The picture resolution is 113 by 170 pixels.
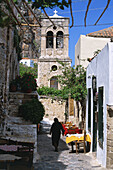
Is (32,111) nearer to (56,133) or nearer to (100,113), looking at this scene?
(56,133)

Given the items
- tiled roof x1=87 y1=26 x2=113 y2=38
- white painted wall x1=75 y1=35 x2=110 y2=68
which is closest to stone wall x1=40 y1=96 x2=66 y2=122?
white painted wall x1=75 y1=35 x2=110 y2=68

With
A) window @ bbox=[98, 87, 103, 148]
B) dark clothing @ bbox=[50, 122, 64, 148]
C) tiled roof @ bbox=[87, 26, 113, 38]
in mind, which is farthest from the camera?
tiled roof @ bbox=[87, 26, 113, 38]

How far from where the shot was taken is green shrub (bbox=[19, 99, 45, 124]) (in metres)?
11.1

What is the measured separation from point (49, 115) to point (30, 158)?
60.4 feet

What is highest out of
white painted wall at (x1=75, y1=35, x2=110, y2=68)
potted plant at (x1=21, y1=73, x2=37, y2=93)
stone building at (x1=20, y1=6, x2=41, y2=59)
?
stone building at (x1=20, y1=6, x2=41, y2=59)

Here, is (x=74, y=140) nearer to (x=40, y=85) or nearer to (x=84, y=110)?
(x=84, y=110)

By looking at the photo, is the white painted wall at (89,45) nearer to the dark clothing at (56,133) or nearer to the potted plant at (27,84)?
the potted plant at (27,84)

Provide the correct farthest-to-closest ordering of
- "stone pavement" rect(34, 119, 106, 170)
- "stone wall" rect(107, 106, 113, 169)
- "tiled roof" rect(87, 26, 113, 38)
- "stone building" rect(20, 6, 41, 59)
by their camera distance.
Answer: "stone building" rect(20, 6, 41, 59)
"tiled roof" rect(87, 26, 113, 38)
"stone pavement" rect(34, 119, 106, 170)
"stone wall" rect(107, 106, 113, 169)

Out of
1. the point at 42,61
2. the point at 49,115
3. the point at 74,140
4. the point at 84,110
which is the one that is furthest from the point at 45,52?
the point at 74,140

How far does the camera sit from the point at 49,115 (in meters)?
24.6

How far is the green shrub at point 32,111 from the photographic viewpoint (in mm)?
11109

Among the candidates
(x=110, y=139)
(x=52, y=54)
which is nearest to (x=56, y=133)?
(x=110, y=139)

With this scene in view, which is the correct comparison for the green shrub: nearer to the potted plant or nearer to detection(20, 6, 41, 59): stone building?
the potted plant

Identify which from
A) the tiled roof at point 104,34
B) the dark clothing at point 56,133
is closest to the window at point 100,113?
the dark clothing at point 56,133
